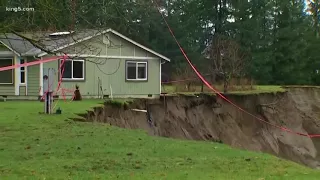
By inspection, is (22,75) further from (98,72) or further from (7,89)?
(98,72)

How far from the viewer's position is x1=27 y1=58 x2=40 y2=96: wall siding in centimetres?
2652

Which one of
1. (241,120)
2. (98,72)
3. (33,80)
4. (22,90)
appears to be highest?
(98,72)

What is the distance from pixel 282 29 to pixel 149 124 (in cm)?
3240

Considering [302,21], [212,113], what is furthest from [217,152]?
[302,21]

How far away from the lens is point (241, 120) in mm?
31859

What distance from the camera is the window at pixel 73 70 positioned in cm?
2742

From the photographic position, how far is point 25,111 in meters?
19.2

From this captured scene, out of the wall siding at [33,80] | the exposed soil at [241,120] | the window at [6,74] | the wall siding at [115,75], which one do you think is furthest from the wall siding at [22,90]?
the exposed soil at [241,120]

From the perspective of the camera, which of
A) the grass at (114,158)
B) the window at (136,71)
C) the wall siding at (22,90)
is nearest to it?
the grass at (114,158)

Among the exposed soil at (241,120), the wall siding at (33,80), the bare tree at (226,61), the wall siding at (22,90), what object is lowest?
the exposed soil at (241,120)

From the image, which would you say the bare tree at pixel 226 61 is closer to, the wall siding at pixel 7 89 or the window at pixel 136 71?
the window at pixel 136 71

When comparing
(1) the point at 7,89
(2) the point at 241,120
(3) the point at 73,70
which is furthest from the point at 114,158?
(2) the point at 241,120

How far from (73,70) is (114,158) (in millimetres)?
18084

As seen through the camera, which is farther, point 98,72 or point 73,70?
point 98,72
